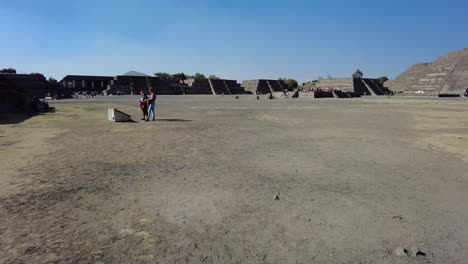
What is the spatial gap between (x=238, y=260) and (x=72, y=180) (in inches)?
160

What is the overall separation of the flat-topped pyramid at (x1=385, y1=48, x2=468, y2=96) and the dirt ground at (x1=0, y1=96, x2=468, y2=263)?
2468 inches

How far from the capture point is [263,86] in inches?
3474

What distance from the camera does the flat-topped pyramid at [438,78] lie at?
223 feet

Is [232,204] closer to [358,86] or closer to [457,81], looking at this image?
[457,81]

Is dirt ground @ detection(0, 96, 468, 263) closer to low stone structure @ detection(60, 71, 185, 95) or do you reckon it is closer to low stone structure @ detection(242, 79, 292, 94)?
Answer: low stone structure @ detection(60, 71, 185, 95)

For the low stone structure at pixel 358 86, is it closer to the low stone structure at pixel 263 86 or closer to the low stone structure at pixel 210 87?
the low stone structure at pixel 263 86

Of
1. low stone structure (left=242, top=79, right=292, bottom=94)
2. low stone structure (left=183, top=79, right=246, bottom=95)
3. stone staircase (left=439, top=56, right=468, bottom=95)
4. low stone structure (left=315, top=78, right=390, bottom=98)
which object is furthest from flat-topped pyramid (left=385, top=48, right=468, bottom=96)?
low stone structure (left=183, top=79, right=246, bottom=95)

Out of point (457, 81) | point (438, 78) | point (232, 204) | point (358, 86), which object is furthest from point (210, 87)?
point (232, 204)

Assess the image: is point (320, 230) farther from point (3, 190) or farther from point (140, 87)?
point (140, 87)

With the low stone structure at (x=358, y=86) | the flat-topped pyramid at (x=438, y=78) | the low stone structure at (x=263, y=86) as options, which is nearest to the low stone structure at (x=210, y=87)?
the low stone structure at (x=263, y=86)

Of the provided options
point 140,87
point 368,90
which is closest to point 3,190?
point 140,87

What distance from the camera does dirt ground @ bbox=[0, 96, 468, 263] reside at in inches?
148

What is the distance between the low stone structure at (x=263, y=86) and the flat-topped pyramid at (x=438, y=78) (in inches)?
1049

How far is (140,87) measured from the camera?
74875 millimetres
